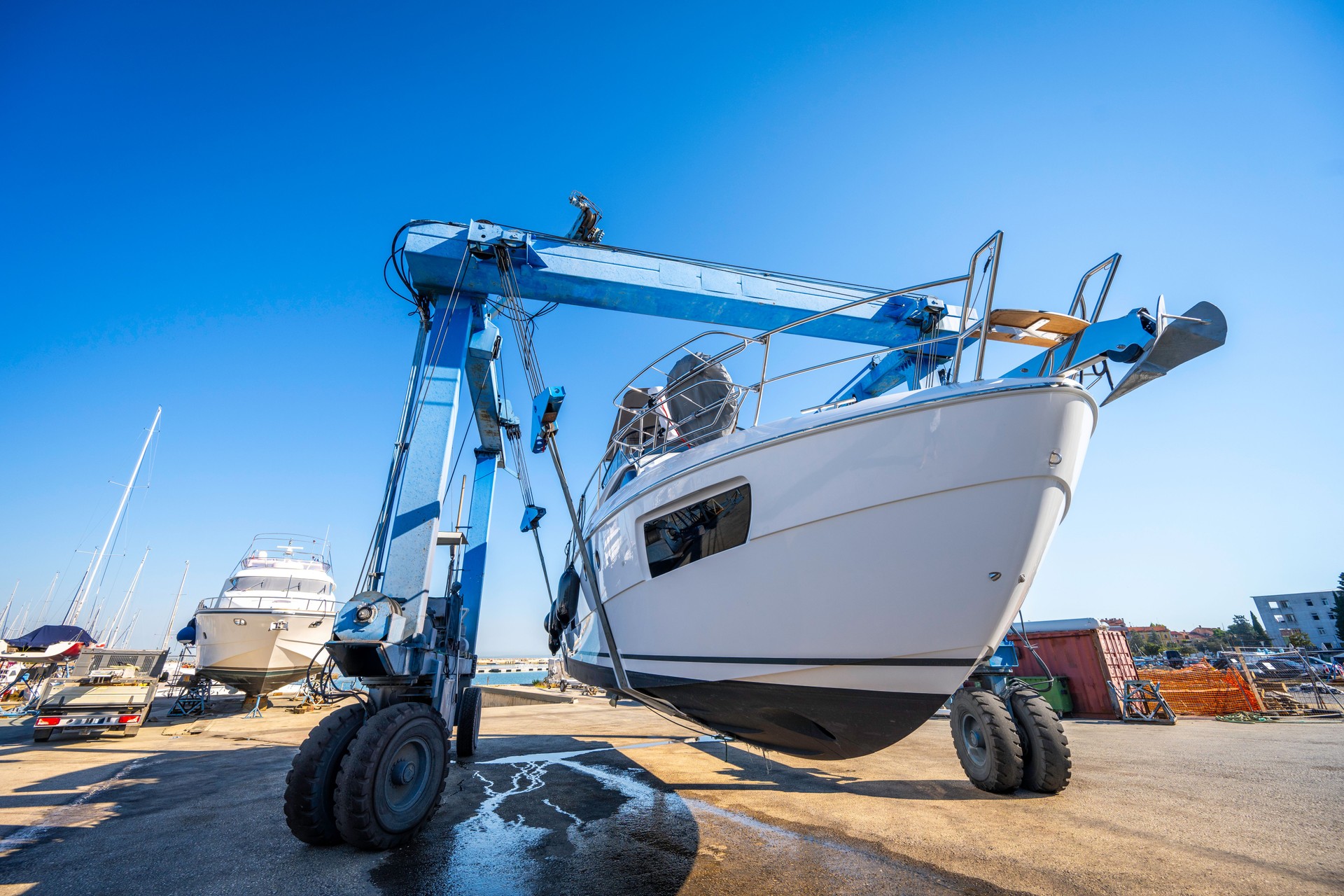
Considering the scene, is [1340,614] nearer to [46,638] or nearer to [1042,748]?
[1042,748]

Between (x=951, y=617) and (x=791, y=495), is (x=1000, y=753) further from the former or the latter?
(x=791, y=495)

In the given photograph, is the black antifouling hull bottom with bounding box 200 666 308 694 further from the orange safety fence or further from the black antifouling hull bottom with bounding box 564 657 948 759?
the orange safety fence

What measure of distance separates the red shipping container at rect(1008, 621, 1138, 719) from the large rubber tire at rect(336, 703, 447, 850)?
1106 centimetres

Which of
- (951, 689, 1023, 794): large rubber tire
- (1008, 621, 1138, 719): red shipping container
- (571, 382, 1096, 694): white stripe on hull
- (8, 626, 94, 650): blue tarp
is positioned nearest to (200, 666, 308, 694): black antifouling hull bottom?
(8, 626, 94, 650): blue tarp

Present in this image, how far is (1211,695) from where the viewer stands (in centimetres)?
1143

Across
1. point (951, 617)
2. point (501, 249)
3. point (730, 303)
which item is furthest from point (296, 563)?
point (951, 617)

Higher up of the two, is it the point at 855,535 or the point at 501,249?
the point at 501,249

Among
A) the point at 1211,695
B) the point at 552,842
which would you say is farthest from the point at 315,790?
the point at 1211,695

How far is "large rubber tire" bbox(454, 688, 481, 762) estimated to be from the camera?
7.15 meters

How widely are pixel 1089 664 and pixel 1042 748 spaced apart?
28.5ft

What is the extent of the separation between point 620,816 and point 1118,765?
579 cm

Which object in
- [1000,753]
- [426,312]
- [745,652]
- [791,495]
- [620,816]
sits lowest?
[620,816]

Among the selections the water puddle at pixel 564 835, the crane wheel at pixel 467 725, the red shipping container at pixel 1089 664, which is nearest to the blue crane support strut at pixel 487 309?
the crane wheel at pixel 467 725

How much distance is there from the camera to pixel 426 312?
737 cm
